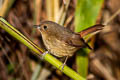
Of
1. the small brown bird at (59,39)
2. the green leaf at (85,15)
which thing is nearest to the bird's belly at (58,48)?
the small brown bird at (59,39)

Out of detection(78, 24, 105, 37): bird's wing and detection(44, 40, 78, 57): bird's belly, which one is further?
detection(44, 40, 78, 57): bird's belly

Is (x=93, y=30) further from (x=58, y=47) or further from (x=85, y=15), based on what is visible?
(x=58, y=47)

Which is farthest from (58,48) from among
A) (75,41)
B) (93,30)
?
(93,30)

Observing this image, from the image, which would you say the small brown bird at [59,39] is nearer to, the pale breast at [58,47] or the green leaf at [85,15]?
the pale breast at [58,47]

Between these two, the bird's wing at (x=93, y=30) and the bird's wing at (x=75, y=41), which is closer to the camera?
the bird's wing at (x=93, y=30)

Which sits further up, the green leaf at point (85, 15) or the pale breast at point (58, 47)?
the green leaf at point (85, 15)

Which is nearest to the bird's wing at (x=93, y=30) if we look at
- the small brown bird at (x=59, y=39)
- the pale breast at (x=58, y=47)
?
the small brown bird at (x=59, y=39)

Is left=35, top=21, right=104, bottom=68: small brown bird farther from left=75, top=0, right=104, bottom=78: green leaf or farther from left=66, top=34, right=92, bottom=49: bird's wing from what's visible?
left=75, top=0, right=104, bottom=78: green leaf

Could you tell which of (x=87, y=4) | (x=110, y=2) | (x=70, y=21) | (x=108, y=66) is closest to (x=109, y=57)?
(x=108, y=66)

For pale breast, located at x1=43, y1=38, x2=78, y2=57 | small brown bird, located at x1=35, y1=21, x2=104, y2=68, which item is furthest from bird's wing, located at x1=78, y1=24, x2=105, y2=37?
pale breast, located at x1=43, y1=38, x2=78, y2=57

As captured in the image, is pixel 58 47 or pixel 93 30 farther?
pixel 58 47
